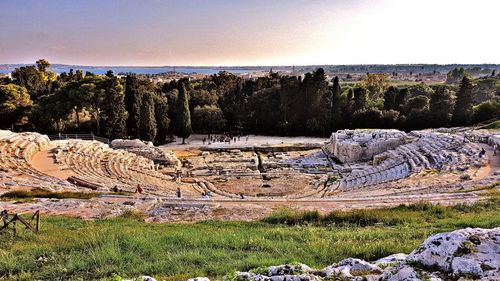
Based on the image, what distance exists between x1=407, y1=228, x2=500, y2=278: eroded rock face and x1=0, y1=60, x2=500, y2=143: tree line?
39.0 meters

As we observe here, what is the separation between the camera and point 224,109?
53.7 metres

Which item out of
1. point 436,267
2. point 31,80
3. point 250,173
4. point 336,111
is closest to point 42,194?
point 436,267

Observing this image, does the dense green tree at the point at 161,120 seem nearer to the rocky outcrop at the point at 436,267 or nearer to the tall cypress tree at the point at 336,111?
the tall cypress tree at the point at 336,111

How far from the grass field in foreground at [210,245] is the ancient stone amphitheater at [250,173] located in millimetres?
2437

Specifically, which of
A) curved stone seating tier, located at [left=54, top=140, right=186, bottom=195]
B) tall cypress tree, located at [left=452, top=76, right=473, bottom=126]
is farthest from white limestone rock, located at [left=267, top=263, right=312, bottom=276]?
tall cypress tree, located at [left=452, top=76, right=473, bottom=126]

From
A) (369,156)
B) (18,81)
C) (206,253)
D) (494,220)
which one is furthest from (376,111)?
(18,81)

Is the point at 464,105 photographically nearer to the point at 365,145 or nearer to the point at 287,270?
the point at 365,145

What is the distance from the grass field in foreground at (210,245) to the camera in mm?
6480

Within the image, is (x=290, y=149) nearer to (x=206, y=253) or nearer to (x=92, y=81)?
(x=92, y=81)

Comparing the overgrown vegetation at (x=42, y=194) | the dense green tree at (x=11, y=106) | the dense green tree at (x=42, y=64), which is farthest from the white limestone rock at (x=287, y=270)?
the dense green tree at (x=42, y=64)

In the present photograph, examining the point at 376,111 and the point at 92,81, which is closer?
the point at 92,81

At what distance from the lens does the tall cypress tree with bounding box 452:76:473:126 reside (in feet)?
145

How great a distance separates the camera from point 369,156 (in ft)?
117

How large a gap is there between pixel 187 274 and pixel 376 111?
149 feet
